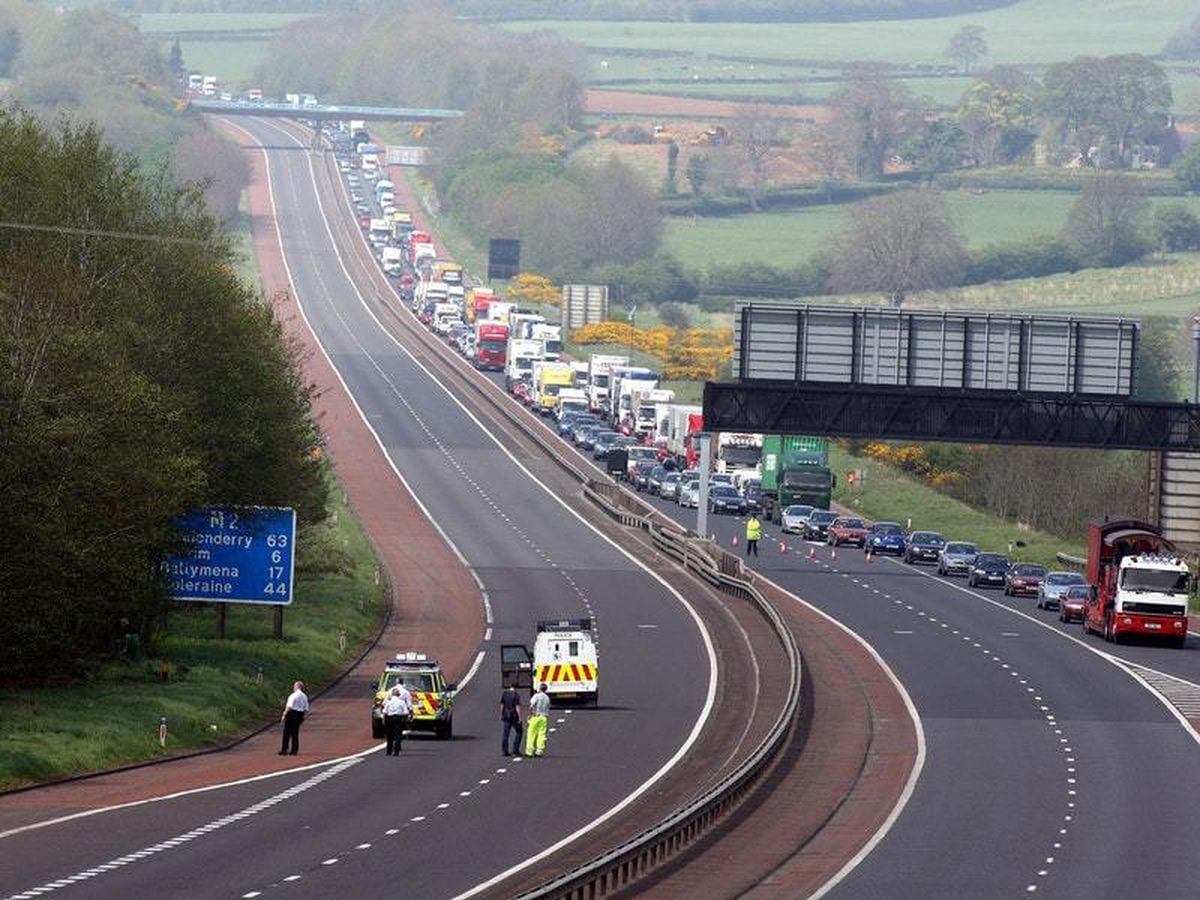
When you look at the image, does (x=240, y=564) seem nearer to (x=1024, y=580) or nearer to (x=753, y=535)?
(x=1024, y=580)

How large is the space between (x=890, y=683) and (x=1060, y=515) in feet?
244

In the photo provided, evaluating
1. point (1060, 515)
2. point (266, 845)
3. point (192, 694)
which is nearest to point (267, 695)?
point (192, 694)

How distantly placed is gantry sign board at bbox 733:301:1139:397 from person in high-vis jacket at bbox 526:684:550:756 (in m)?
48.2

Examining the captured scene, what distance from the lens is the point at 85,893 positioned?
118 feet

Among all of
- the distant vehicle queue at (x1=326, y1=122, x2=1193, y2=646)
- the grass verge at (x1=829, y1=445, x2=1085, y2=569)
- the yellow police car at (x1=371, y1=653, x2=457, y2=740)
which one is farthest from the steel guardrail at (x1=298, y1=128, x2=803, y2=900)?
the grass verge at (x1=829, y1=445, x2=1085, y2=569)

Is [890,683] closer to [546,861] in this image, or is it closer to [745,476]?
[546,861]

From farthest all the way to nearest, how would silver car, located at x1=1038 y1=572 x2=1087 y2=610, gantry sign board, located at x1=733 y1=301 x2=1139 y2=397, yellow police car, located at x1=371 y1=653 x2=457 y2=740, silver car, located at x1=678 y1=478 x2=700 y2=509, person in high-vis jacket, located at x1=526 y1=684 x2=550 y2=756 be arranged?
1. silver car, located at x1=678 y1=478 x2=700 y2=509
2. gantry sign board, located at x1=733 y1=301 x2=1139 y2=397
3. silver car, located at x1=1038 y1=572 x2=1087 y2=610
4. yellow police car, located at x1=371 y1=653 x2=457 y2=740
5. person in high-vis jacket, located at x1=526 y1=684 x2=550 y2=756

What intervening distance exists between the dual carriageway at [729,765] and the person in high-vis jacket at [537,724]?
617mm

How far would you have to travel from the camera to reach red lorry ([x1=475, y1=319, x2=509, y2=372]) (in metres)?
176

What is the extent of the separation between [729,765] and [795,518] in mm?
65249

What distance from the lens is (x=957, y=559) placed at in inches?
4050

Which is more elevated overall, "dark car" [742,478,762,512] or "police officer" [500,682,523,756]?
"dark car" [742,478,762,512]

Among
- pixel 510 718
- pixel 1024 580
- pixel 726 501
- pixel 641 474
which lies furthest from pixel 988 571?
pixel 510 718

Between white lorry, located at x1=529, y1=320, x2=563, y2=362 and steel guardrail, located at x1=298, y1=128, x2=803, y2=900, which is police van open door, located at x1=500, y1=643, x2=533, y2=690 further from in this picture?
white lorry, located at x1=529, y1=320, x2=563, y2=362
